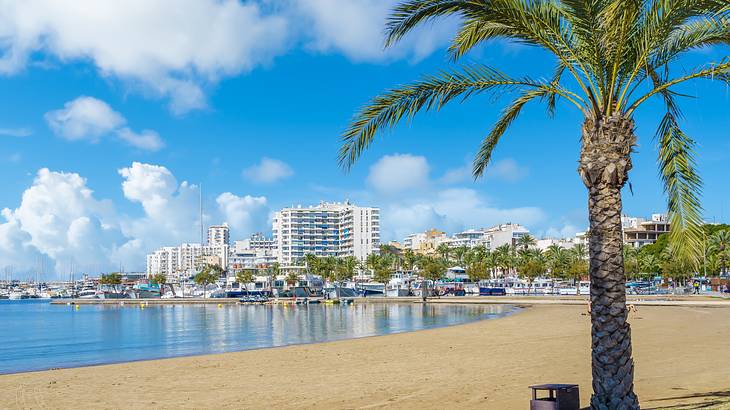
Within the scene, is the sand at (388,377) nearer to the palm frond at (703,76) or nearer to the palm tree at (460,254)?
the palm frond at (703,76)

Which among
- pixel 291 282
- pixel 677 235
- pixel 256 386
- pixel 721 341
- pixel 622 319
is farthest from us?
pixel 291 282

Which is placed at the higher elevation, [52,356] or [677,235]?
[677,235]

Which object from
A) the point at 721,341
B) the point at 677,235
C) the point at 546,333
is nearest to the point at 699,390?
the point at 677,235

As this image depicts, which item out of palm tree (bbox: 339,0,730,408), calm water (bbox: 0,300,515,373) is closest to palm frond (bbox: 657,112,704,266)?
palm tree (bbox: 339,0,730,408)

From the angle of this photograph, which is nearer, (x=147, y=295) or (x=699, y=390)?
(x=699, y=390)

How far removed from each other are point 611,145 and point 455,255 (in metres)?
168

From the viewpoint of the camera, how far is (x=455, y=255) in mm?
175125

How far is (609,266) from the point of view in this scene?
350 inches

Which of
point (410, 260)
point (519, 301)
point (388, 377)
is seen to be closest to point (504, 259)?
point (410, 260)

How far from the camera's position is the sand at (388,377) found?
50.3 feet

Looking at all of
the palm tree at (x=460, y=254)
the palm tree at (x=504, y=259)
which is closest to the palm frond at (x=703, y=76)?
the palm tree at (x=504, y=259)

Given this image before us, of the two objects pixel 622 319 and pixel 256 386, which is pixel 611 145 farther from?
pixel 256 386

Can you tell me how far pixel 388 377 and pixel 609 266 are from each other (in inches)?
471

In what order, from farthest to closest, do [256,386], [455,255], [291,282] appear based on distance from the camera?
[455,255], [291,282], [256,386]
